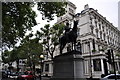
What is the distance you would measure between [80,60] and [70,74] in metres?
1.66

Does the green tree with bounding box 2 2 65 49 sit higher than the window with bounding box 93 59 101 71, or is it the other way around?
the green tree with bounding box 2 2 65 49

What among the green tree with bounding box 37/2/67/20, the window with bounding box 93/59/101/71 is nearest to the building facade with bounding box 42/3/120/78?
the window with bounding box 93/59/101/71

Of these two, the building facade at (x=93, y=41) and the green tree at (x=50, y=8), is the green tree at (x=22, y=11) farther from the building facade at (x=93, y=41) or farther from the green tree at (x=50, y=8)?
the building facade at (x=93, y=41)

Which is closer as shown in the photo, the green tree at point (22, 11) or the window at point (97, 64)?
the green tree at point (22, 11)

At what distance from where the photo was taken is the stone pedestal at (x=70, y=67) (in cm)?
1196

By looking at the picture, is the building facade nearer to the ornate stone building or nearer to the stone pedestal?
the ornate stone building

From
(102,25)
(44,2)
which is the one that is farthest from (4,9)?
(102,25)

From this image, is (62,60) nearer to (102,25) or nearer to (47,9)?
(47,9)

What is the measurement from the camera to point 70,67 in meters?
12.3

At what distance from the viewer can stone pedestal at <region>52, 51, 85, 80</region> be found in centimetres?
1196

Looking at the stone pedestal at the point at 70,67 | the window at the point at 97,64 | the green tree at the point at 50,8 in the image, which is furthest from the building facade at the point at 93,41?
the green tree at the point at 50,8

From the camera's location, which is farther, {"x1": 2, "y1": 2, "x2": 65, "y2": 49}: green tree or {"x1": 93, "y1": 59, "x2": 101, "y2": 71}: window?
{"x1": 93, "y1": 59, "x2": 101, "y2": 71}: window

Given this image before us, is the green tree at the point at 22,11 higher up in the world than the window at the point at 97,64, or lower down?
higher up

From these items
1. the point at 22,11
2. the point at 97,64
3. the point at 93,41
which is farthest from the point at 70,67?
the point at 93,41
